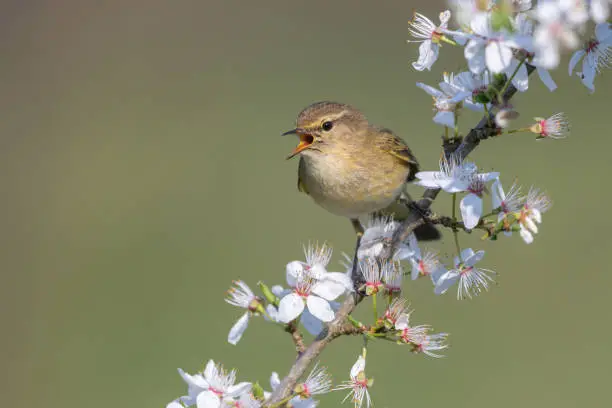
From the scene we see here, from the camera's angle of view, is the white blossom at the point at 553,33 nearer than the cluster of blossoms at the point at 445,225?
Yes

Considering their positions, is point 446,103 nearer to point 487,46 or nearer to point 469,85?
point 469,85

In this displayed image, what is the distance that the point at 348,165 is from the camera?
3.95 metres

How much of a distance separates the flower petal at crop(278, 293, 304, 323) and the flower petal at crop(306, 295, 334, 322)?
2 centimetres

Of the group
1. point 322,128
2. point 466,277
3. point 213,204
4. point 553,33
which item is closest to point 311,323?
point 466,277

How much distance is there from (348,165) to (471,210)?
1.71 meters

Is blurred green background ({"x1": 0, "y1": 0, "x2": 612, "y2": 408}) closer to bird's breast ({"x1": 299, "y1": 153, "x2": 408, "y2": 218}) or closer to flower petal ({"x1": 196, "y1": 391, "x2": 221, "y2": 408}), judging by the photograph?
bird's breast ({"x1": 299, "y1": 153, "x2": 408, "y2": 218})

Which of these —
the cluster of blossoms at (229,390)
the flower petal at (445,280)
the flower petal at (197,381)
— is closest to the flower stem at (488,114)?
the flower petal at (445,280)

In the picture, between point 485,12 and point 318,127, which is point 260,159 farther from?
point 485,12

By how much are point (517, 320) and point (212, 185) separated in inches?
187

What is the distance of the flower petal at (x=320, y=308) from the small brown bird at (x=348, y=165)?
160 cm

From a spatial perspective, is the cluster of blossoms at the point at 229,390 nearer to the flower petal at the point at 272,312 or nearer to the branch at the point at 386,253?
the branch at the point at 386,253

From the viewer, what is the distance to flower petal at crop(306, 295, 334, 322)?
7.27 feet

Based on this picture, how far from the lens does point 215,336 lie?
25.5ft

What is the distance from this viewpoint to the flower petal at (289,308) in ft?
7.24
